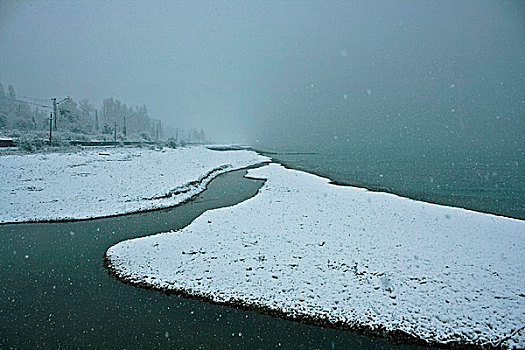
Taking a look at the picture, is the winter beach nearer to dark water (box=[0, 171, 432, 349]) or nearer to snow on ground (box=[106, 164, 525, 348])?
snow on ground (box=[106, 164, 525, 348])

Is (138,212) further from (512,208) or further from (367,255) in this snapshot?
(512,208)

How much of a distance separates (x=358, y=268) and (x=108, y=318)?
33.2 ft

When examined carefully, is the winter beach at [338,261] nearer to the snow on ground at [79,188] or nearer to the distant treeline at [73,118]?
the snow on ground at [79,188]

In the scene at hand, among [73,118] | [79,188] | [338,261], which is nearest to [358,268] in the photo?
[338,261]

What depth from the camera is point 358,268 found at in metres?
12.1

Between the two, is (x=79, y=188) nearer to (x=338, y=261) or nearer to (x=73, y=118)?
(x=338, y=261)

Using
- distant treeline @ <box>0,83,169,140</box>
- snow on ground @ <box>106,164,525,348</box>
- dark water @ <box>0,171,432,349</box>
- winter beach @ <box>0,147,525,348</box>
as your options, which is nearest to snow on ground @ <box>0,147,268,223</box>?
winter beach @ <box>0,147,525,348</box>

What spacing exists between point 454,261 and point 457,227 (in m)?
6.81

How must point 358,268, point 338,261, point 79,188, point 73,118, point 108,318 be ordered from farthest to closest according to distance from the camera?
point 73,118 → point 79,188 → point 338,261 → point 358,268 → point 108,318

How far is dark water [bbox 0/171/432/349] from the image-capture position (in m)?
8.29

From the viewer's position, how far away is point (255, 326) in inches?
355

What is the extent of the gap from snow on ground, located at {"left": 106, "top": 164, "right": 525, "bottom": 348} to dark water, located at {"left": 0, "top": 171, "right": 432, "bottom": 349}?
0.58 m

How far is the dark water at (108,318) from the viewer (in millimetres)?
8289

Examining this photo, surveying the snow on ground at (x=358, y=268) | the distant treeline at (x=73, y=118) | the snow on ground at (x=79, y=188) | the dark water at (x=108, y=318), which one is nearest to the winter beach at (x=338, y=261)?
the snow on ground at (x=358, y=268)
